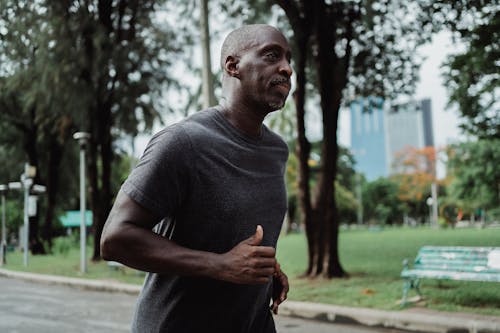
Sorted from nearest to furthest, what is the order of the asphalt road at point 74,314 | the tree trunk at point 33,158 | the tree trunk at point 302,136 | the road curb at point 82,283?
1. the asphalt road at point 74,314
2. the road curb at point 82,283
3. the tree trunk at point 302,136
4. the tree trunk at point 33,158

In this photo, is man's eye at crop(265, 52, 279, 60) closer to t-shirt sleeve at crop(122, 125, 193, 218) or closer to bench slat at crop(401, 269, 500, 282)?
t-shirt sleeve at crop(122, 125, 193, 218)

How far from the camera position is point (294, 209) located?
228 ft

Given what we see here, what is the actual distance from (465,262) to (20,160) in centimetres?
2428

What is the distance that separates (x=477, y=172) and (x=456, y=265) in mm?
36622

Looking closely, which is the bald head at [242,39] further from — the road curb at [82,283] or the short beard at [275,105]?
the road curb at [82,283]

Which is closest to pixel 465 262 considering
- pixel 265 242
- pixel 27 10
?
pixel 265 242

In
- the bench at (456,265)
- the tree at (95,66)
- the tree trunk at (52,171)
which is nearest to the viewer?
the bench at (456,265)

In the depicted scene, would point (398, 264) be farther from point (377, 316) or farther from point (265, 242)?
point (265, 242)

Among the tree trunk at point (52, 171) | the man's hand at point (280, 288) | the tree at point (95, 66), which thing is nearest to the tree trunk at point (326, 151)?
the tree at point (95, 66)

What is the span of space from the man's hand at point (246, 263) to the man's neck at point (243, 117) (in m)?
0.39

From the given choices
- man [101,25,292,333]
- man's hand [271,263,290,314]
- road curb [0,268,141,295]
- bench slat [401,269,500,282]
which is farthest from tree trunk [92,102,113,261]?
man [101,25,292,333]

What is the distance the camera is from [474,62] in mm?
12070

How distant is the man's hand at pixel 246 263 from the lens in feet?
4.10

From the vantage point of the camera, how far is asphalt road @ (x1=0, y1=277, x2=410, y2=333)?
7009 mm
